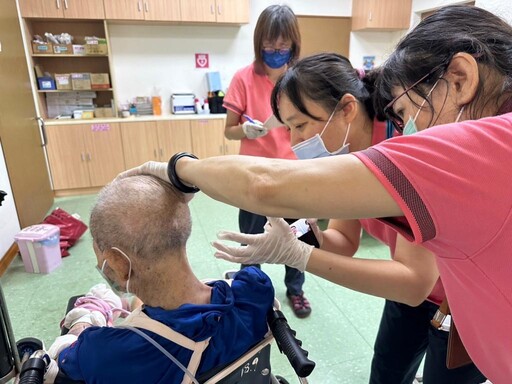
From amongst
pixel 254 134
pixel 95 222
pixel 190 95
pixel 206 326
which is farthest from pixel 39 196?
pixel 206 326

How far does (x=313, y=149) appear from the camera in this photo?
129 cm

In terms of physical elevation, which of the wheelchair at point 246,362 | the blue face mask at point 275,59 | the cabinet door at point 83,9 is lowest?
the wheelchair at point 246,362

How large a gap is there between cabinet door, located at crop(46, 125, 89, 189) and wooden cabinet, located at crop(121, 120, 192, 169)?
488 mm

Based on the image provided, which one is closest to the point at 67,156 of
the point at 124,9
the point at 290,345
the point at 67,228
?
the point at 67,228

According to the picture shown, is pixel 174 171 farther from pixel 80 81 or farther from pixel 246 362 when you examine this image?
pixel 80 81

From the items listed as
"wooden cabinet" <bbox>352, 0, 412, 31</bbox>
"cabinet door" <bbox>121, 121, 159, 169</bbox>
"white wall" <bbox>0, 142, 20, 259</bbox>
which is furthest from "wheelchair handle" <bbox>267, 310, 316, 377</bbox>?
"wooden cabinet" <bbox>352, 0, 412, 31</bbox>

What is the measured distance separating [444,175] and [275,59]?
1.70 meters

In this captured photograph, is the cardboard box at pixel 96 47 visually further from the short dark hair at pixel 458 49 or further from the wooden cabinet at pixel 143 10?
the short dark hair at pixel 458 49

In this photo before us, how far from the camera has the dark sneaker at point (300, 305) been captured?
6.95 feet

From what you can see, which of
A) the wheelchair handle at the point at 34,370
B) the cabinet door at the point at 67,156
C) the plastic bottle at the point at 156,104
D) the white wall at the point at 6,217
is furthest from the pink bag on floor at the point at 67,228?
the wheelchair handle at the point at 34,370

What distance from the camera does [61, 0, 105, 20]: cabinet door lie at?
3.89 metres

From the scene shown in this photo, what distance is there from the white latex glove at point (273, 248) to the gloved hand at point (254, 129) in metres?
1.07

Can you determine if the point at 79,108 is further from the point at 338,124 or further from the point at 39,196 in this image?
the point at 338,124

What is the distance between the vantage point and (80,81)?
13.9 feet
